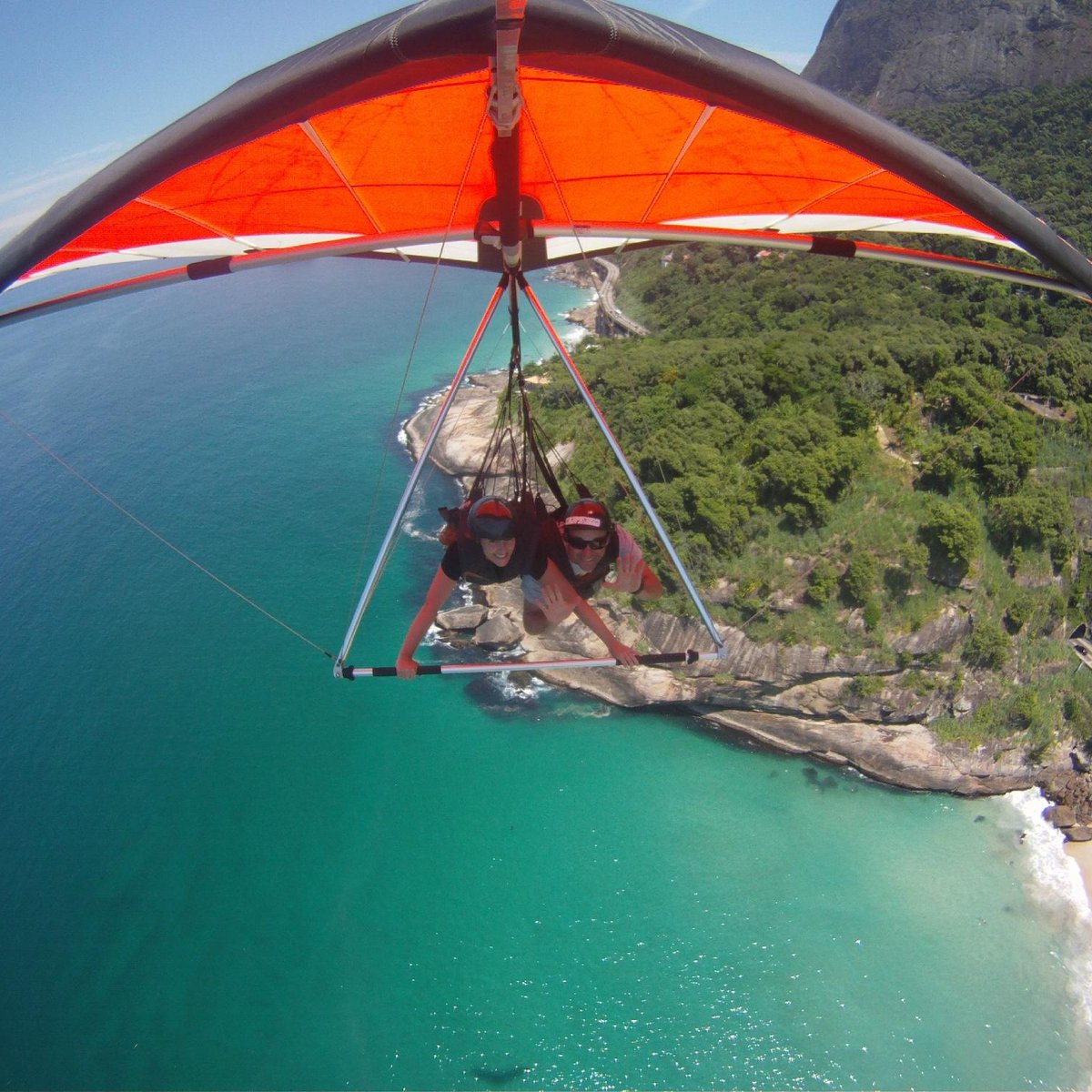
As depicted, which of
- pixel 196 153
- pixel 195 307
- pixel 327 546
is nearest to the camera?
pixel 196 153

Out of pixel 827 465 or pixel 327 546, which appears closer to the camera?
pixel 827 465

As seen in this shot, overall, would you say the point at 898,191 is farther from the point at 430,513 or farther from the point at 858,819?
the point at 430,513

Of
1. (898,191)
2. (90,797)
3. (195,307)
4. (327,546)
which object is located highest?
(195,307)

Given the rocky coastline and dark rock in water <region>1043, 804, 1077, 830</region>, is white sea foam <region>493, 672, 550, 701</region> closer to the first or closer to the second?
the rocky coastline

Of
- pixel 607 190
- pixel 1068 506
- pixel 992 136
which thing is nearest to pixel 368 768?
pixel 607 190

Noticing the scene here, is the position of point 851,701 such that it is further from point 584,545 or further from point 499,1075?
point 584,545

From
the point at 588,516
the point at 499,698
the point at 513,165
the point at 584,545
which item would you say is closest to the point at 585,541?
the point at 584,545

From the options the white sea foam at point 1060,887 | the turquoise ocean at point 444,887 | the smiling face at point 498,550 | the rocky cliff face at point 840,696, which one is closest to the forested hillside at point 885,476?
the rocky cliff face at point 840,696

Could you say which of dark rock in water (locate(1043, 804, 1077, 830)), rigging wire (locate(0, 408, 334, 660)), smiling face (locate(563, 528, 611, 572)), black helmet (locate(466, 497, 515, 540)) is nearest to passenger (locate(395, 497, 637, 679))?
black helmet (locate(466, 497, 515, 540))
